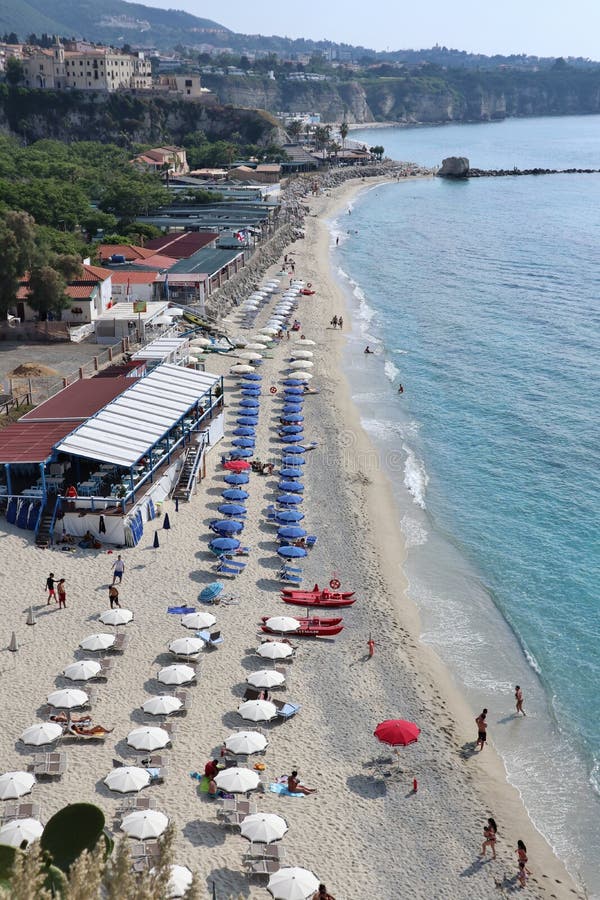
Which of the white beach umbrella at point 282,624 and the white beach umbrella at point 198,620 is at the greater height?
the white beach umbrella at point 198,620

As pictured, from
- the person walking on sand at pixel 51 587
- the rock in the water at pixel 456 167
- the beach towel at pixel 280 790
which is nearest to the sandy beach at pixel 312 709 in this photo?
the beach towel at pixel 280 790

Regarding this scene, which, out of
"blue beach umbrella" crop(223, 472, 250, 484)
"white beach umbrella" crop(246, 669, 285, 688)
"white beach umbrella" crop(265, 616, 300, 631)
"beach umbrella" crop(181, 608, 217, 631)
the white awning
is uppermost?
the white awning

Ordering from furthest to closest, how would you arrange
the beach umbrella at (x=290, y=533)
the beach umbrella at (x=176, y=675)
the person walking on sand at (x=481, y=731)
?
1. the beach umbrella at (x=290, y=533)
2. the beach umbrella at (x=176, y=675)
3. the person walking on sand at (x=481, y=731)

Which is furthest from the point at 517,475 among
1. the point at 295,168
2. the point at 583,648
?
the point at 295,168

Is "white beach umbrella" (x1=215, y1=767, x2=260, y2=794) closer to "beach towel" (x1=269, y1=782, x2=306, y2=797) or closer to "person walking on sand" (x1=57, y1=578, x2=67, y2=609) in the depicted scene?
"beach towel" (x1=269, y1=782, x2=306, y2=797)

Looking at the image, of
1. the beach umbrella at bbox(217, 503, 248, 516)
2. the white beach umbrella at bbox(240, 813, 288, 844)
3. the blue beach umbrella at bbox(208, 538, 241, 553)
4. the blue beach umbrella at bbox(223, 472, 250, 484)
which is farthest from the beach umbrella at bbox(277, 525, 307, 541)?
the white beach umbrella at bbox(240, 813, 288, 844)

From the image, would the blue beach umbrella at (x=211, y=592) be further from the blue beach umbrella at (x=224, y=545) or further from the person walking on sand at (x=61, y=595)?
the person walking on sand at (x=61, y=595)

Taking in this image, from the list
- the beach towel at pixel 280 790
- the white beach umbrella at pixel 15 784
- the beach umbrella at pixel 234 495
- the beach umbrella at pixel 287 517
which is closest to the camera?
the white beach umbrella at pixel 15 784

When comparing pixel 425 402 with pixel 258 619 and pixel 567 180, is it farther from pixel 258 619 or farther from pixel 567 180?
pixel 567 180
